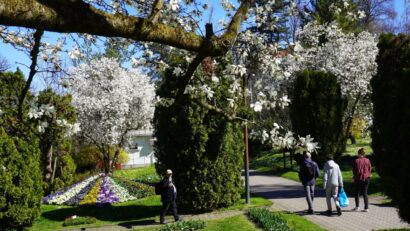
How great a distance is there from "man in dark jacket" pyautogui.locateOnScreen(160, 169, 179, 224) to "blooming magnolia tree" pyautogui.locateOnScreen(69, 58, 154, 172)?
17.2 metres

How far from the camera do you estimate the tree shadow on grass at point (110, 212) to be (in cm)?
1401

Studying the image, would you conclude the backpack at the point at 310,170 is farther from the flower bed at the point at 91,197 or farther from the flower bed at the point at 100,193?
the flower bed at the point at 91,197

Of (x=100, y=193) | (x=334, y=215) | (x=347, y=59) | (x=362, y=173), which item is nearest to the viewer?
(x=334, y=215)

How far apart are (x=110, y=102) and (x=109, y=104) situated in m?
0.22

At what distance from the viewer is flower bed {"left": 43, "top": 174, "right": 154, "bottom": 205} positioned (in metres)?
17.3

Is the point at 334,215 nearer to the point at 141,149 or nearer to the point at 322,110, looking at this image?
the point at 322,110

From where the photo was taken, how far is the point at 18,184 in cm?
1209

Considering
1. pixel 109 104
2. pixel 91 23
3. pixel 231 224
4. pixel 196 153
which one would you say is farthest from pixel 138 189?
pixel 91 23

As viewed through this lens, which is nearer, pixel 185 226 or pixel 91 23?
pixel 91 23

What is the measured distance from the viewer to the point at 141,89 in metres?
34.1

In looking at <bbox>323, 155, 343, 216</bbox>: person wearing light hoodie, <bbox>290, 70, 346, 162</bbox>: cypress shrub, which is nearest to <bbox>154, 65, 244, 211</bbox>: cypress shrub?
<bbox>323, 155, 343, 216</bbox>: person wearing light hoodie

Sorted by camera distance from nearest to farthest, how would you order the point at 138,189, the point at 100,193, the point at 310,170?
the point at 310,170 → the point at 100,193 → the point at 138,189

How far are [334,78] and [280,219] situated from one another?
14562 mm

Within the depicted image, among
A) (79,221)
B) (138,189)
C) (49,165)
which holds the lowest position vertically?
(79,221)
